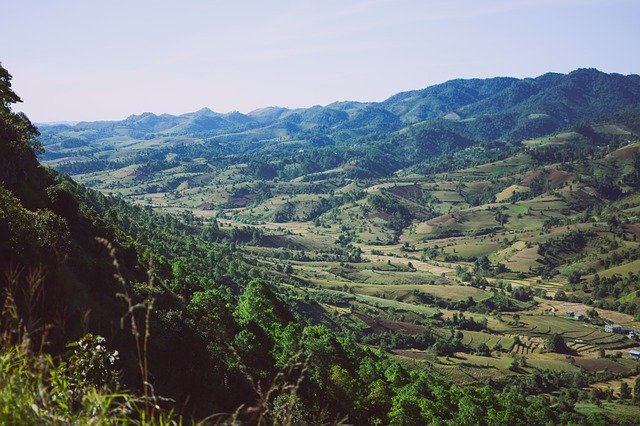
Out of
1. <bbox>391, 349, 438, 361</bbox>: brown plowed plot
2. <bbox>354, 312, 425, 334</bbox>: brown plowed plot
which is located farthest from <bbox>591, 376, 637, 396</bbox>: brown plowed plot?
<bbox>354, 312, 425, 334</bbox>: brown plowed plot

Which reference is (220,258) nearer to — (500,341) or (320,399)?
(500,341)

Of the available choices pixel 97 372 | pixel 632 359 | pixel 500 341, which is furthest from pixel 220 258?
pixel 97 372

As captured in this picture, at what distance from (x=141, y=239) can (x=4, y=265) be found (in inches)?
4036

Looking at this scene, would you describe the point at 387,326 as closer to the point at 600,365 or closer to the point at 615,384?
the point at 600,365

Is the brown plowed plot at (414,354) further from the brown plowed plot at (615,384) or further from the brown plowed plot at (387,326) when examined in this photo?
the brown plowed plot at (615,384)

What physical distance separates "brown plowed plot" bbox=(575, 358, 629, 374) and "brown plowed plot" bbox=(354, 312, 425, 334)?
5833 centimetres

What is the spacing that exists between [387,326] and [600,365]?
78.2 m

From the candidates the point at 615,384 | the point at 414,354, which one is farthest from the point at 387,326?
the point at 615,384

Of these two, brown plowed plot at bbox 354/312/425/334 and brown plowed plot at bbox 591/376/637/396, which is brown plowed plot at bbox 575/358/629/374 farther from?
brown plowed plot at bbox 354/312/425/334

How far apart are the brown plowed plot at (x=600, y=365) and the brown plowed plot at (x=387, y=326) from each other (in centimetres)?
5833

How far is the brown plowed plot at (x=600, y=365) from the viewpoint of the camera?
174125 millimetres

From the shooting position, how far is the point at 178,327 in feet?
144

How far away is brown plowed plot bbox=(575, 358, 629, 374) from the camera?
174m

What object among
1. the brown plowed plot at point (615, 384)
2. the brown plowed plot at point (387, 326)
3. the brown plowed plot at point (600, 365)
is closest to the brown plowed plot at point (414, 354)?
the brown plowed plot at point (387, 326)
